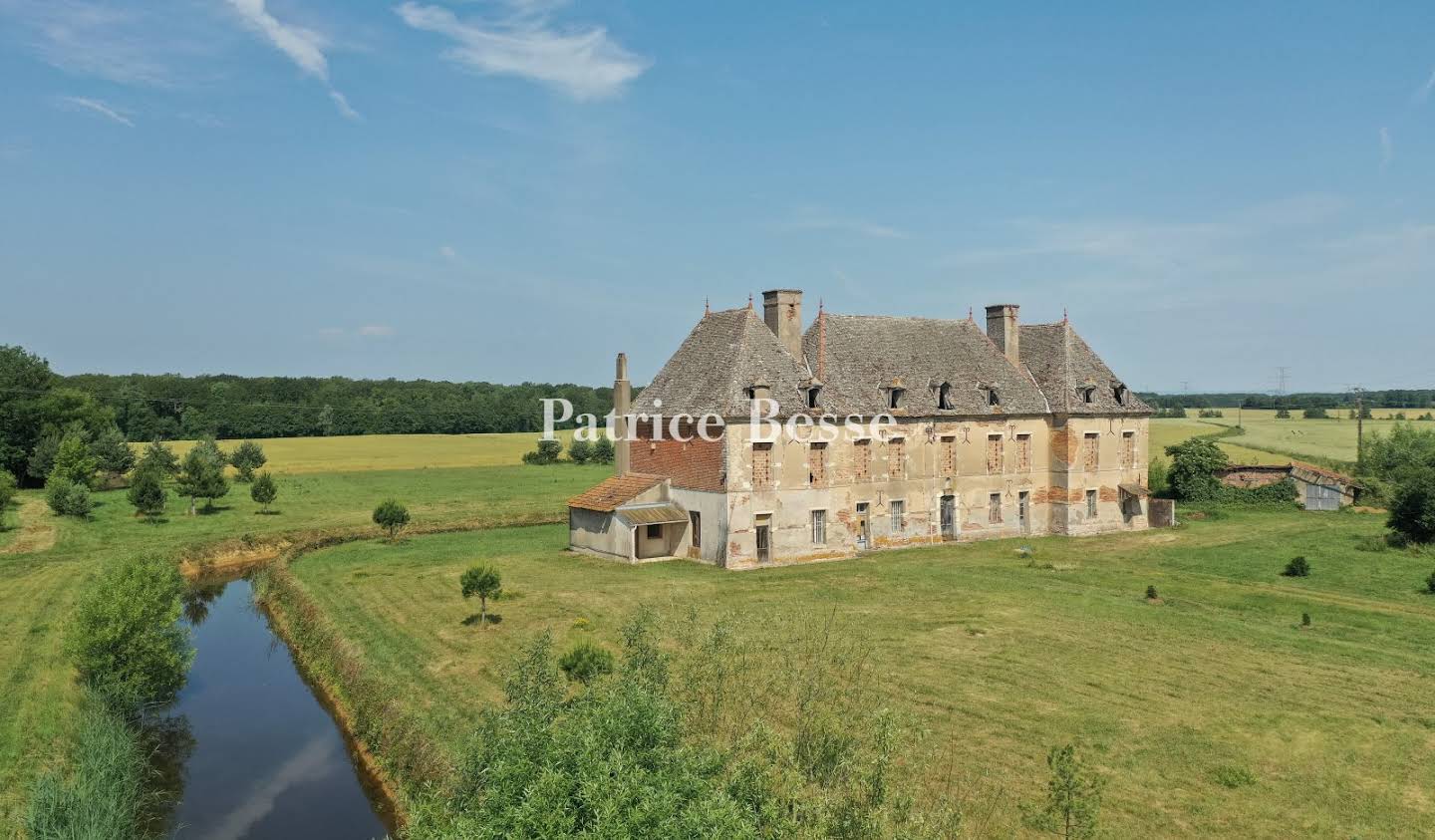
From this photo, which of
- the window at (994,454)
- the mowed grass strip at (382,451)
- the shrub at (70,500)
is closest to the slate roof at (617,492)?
the window at (994,454)

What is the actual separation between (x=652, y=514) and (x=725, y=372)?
6692 mm

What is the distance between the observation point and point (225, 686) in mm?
24938

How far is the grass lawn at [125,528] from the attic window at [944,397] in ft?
74.7

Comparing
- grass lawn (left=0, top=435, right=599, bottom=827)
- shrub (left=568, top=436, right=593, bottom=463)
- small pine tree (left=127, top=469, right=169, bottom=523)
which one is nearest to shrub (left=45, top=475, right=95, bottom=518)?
grass lawn (left=0, top=435, right=599, bottom=827)

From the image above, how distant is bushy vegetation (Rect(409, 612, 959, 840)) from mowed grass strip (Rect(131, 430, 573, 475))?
66.3m

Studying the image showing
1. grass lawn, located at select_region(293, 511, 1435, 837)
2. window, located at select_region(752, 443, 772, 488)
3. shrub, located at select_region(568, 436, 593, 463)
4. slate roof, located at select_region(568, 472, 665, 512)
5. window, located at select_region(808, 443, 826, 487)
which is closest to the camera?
grass lawn, located at select_region(293, 511, 1435, 837)

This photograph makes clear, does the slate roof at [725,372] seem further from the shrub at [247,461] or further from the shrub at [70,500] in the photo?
the shrub at [247,461]

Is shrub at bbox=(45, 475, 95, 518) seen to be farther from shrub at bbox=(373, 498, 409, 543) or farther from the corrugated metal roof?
the corrugated metal roof

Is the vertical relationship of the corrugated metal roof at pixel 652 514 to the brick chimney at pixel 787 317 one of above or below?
below

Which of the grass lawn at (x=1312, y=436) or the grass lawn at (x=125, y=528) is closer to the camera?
the grass lawn at (x=125, y=528)

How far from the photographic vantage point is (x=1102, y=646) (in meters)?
23.2

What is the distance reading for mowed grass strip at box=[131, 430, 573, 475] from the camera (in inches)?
3024

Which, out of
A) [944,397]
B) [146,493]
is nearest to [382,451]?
[146,493]

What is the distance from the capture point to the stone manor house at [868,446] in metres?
35.6
